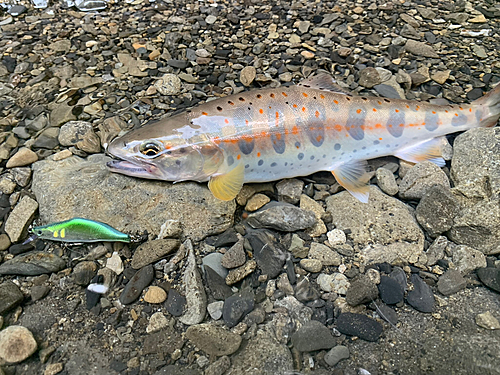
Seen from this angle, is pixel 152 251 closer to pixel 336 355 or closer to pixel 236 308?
pixel 236 308

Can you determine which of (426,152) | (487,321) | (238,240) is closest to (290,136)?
(238,240)

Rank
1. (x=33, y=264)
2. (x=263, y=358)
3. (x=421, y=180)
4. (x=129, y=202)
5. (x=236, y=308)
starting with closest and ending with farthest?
(x=263, y=358) < (x=236, y=308) < (x=33, y=264) < (x=129, y=202) < (x=421, y=180)

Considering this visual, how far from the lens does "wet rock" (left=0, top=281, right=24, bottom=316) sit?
336cm

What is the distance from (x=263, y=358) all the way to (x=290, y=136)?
2.26m

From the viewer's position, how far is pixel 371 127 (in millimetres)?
4543

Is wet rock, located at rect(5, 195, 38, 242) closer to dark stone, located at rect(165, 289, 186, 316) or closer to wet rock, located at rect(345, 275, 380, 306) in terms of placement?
dark stone, located at rect(165, 289, 186, 316)

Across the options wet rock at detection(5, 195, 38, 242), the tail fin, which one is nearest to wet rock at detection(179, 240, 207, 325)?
wet rock at detection(5, 195, 38, 242)

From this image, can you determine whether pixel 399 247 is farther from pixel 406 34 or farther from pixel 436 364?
pixel 406 34

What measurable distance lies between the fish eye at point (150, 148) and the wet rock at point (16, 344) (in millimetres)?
1884

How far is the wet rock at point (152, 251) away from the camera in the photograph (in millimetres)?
3738

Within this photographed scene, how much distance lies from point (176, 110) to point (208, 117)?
3.82 ft

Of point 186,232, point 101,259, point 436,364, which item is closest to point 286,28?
point 186,232

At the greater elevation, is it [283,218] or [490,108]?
[490,108]

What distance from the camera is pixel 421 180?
14.0 ft
